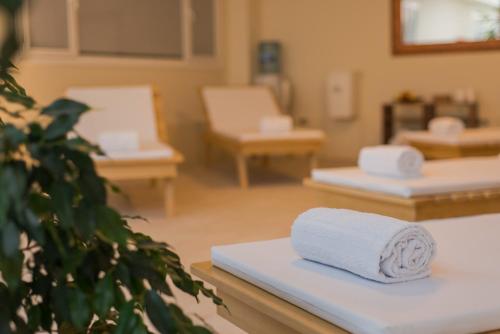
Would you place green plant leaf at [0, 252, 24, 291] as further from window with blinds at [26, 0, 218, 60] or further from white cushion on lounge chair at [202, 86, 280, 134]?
window with blinds at [26, 0, 218, 60]

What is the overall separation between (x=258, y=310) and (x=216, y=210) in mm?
2665

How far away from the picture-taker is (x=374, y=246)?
136 cm

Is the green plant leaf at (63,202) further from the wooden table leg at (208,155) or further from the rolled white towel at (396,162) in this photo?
the wooden table leg at (208,155)

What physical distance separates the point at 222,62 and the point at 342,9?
129 cm

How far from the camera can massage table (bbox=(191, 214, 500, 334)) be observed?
119 centimetres

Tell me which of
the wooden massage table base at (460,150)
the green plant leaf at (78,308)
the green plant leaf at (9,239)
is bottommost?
the wooden massage table base at (460,150)

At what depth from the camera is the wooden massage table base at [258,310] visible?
1.27 meters

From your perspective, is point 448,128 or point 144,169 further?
point 448,128

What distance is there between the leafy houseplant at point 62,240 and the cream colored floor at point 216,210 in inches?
50.5

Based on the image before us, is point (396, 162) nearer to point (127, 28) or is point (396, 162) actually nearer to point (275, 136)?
point (275, 136)

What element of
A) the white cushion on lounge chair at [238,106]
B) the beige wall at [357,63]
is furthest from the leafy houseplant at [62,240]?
the beige wall at [357,63]

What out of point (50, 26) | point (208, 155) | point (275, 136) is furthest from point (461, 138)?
point (50, 26)

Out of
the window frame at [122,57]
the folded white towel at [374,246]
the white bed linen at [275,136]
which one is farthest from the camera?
the window frame at [122,57]

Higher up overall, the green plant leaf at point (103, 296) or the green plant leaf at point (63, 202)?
the green plant leaf at point (63, 202)
